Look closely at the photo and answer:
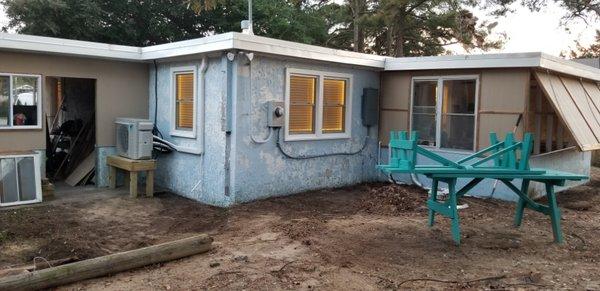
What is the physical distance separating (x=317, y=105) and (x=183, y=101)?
8.04 feet

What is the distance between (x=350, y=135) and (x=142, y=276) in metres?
6.00

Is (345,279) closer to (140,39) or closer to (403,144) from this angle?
(403,144)

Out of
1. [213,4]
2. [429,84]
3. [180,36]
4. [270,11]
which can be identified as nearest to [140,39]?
[180,36]

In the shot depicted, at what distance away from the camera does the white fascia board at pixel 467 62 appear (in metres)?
8.18

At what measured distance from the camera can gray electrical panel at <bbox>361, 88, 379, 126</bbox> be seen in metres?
10.0

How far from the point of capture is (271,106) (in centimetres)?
816

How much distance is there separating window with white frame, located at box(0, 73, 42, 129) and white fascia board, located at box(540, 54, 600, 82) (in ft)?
28.3

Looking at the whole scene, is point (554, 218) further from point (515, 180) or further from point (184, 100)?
point (184, 100)

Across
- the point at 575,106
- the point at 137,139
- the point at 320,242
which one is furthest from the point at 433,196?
the point at 137,139

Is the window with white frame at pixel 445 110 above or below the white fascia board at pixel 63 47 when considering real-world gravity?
below

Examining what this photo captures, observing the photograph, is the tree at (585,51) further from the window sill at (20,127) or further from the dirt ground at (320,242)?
the window sill at (20,127)

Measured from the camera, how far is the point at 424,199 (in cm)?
862

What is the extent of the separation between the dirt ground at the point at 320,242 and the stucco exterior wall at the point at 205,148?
1.03 ft

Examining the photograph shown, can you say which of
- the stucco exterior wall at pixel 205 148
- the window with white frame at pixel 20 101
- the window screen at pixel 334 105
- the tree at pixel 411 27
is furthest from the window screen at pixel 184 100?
the tree at pixel 411 27
